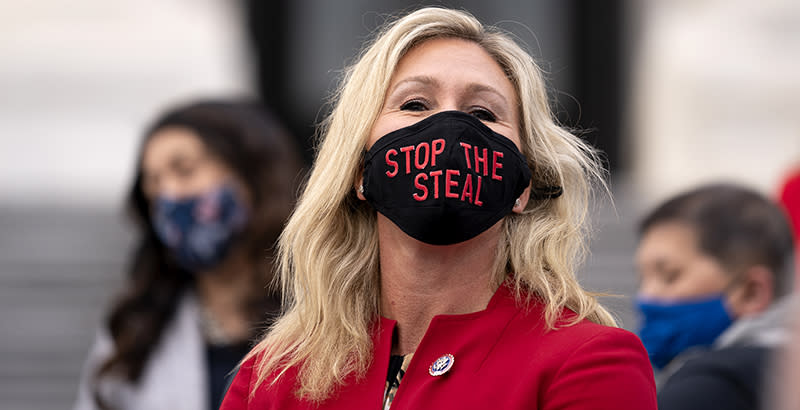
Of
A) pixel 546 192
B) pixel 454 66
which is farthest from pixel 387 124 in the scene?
pixel 546 192

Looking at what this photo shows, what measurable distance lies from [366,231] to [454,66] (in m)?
0.46

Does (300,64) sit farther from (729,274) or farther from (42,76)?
(729,274)

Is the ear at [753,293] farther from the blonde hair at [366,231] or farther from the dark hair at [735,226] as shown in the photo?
the blonde hair at [366,231]

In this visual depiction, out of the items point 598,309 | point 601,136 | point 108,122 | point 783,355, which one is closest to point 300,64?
point 108,122

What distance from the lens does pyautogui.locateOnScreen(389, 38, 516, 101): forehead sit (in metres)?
2.46

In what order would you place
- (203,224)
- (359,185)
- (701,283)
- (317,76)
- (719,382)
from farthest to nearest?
(317,76), (203,224), (701,283), (719,382), (359,185)

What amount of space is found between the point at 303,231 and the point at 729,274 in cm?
156

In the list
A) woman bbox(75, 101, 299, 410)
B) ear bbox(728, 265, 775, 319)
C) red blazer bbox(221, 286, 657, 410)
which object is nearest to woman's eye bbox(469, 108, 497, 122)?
red blazer bbox(221, 286, 657, 410)

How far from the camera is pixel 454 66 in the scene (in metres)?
2.47

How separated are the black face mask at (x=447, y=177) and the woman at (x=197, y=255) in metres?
2.25

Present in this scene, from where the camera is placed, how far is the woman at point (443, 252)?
7.42 ft

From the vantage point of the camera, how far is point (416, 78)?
2.46 meters

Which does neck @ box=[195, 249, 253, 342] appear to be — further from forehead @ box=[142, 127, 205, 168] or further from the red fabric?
the red fabric

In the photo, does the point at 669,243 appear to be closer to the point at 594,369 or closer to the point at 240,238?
the point at 594,369
